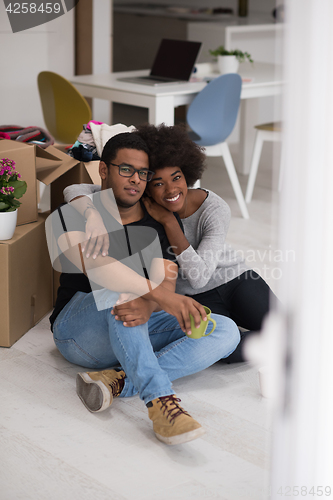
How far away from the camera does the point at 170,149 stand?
1551 mm

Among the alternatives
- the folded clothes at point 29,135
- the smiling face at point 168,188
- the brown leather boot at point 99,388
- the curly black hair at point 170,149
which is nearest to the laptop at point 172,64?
the folded clothes at point 29,135

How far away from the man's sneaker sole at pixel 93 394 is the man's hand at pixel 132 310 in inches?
7.2

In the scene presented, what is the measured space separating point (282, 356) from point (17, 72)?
3.54 metres

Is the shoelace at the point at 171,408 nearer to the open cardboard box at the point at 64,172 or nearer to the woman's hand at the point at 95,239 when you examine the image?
the woman's hand at the point at 95,239

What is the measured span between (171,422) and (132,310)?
28 cm

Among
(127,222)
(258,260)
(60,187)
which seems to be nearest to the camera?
(127,222)

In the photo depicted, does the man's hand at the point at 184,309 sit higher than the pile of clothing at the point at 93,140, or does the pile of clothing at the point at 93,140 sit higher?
the pile of clothing at the point at 93,140

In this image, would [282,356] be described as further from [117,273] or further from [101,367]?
[101,367]

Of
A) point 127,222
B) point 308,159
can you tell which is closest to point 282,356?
point 308,159

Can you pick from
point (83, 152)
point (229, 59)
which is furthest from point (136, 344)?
point (229, 59)

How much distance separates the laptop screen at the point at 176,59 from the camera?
3127 mm

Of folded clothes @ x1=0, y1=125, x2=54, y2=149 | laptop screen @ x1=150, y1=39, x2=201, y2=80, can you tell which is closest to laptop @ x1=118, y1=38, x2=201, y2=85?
laptop screen @ x1=150, y1=39, x2=201, y2=80

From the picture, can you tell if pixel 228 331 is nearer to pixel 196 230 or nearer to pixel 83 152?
pixel 196 230

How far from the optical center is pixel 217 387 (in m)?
1.57
